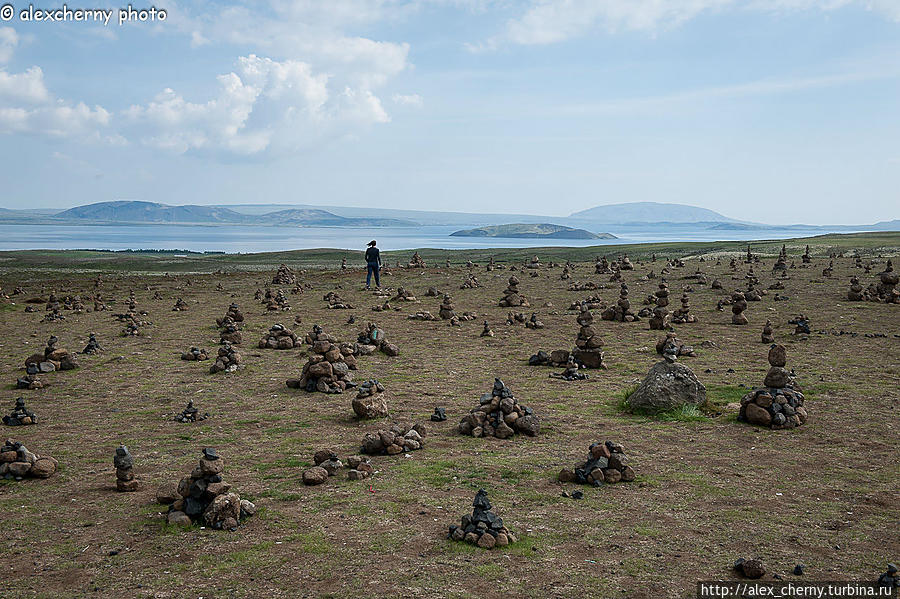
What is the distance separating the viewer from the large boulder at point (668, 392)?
13.8m

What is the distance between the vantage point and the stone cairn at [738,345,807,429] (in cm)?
1269

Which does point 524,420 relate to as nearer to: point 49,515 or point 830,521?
point 830,521

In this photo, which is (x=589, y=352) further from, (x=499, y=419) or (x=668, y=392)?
(x=499, y=419)

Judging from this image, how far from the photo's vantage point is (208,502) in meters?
8.70

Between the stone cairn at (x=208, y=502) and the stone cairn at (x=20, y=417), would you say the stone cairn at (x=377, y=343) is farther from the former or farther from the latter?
→ the stone cairn at (x=208, y=502)

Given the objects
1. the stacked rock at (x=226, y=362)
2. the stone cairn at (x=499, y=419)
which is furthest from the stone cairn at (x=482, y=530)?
the stacked rock at (x=226, y=362)

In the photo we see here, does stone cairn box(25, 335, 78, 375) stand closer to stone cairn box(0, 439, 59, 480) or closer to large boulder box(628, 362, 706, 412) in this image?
stone cairn box(0, 439, 59, 480)

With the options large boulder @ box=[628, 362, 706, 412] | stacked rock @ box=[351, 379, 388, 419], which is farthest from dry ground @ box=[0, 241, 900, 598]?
large boulder @ box=[628, 362, 706, 412]

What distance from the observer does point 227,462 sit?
11031 mm

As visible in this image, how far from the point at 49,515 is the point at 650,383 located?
10.9 m

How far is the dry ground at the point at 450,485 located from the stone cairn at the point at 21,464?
178mm

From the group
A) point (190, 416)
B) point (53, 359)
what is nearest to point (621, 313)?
point (190, 416)

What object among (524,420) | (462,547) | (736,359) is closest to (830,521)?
(462,547)

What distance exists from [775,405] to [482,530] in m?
7.80
